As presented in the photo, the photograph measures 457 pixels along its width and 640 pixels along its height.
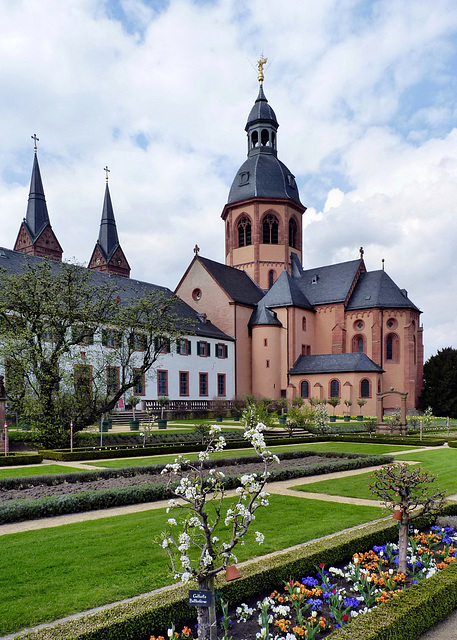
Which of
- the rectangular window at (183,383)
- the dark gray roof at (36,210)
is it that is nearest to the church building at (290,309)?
the rectangular window at (183,383)

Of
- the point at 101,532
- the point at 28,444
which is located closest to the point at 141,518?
the point at 101,532

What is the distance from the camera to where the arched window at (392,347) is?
2111 inches

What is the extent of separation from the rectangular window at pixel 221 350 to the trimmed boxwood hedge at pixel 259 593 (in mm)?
44158

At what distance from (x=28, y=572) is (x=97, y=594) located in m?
1.39

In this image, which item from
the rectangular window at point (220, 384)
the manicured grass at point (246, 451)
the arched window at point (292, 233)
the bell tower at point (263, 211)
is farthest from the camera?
the arched window at point (292, 233)

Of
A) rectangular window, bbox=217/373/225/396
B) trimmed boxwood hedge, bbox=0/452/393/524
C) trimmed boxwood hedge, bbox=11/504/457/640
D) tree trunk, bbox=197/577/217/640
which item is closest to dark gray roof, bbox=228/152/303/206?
rectangular window, bbox=217/373/225/396

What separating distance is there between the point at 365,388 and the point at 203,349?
15.5 metres

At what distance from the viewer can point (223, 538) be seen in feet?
28.6

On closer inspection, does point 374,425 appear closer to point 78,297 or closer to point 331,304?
point 78,297

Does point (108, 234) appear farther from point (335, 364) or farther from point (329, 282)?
point (335, 364)

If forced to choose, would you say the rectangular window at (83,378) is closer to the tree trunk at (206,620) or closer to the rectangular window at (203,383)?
A: the tree trunk at (206,620)

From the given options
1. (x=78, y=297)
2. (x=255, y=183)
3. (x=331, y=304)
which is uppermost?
(x=255, y=183)

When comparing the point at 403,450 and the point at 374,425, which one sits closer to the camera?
the point at 403,450

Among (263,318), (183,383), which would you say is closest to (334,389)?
(263,318)
